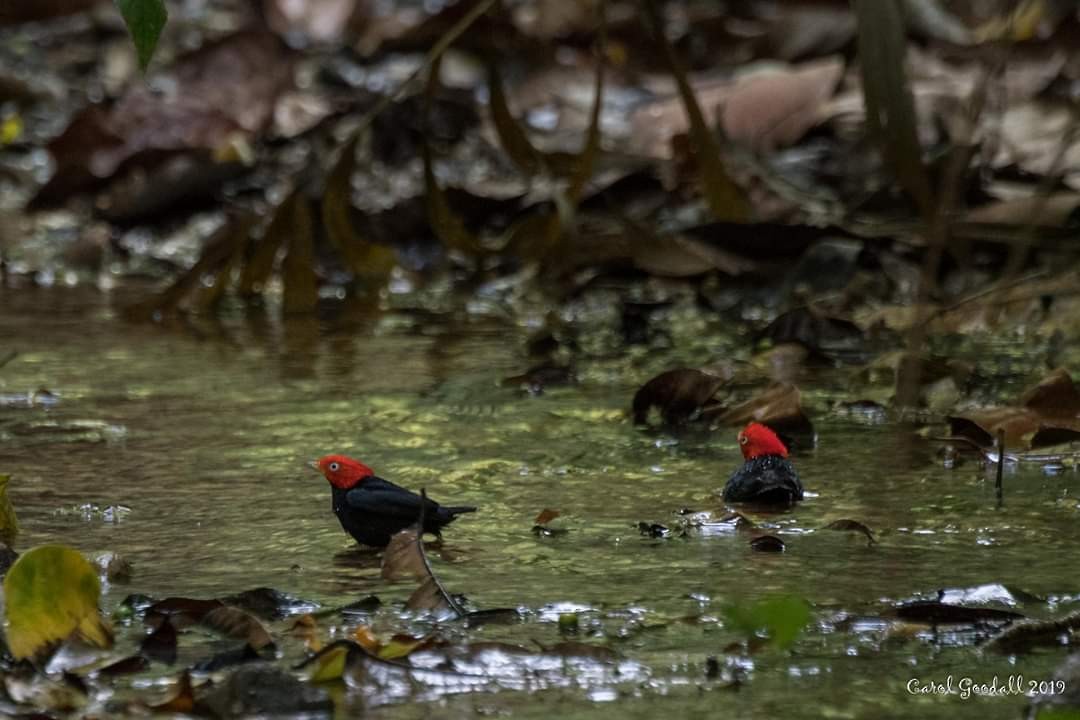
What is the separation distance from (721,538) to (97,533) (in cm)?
68

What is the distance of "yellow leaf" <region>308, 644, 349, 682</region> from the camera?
1.50 meters

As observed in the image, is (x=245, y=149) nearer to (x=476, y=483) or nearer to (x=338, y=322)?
(x=338, y=322)

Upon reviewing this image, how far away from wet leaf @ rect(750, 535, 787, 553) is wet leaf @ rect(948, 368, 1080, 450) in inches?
21.8

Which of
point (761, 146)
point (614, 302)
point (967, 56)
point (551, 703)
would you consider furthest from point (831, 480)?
point (967, 56)

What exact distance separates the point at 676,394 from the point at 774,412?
19 cm

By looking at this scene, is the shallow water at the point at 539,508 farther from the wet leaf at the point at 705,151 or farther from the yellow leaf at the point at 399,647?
the wet leaf at the point at 705,151

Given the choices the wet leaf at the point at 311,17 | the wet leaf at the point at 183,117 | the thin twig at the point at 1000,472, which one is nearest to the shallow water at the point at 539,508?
the thin twig at the point at 1000,472

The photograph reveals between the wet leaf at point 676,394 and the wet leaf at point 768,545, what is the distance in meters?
0.74

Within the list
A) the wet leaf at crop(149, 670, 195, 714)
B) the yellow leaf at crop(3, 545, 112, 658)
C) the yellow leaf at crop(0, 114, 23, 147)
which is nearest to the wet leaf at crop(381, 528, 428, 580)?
the yellow leaf at crop(3, 545, 112, 658)

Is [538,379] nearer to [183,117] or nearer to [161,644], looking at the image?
[161,644]

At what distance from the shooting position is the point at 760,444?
2.18 metres

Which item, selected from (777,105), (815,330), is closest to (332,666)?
(815,330)

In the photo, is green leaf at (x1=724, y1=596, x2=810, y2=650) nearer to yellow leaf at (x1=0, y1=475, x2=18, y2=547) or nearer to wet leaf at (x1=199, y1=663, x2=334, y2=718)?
wet leaf at (x1=199, y1=663, x2=334, y2=718)

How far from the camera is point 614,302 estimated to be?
12.4 feet
